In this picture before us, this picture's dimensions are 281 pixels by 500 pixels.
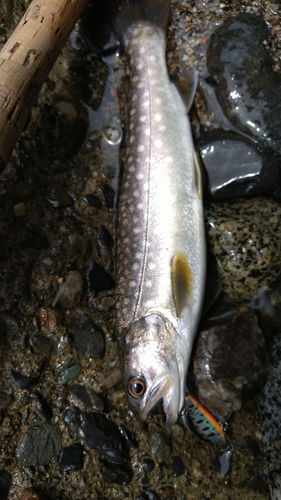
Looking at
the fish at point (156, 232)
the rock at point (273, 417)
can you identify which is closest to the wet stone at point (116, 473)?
the fish at point (156, 232)

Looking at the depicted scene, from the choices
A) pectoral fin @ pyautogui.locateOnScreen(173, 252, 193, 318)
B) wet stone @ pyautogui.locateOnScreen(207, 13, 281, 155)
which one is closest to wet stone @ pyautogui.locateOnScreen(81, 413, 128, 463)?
pectoral fin @ pyautogui.locateOnScreen(173, 252, 193, 318)

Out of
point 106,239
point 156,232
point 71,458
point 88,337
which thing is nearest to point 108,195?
point 106,239

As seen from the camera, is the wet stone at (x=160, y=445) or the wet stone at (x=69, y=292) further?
the wet stone at (x=69, y=292)

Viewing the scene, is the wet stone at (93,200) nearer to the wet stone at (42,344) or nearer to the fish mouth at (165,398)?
the wet stone at (42,344)

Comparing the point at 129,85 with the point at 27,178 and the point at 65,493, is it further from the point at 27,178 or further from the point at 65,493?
the point at 65,493

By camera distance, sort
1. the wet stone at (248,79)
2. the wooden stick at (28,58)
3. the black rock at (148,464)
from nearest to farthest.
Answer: the wooden stick at (28,58) < the black rock at (148,464) < the wet stone at (248,79)

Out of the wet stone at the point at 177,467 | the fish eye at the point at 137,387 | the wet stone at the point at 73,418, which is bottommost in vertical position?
the wet stone at the point at 177,467
